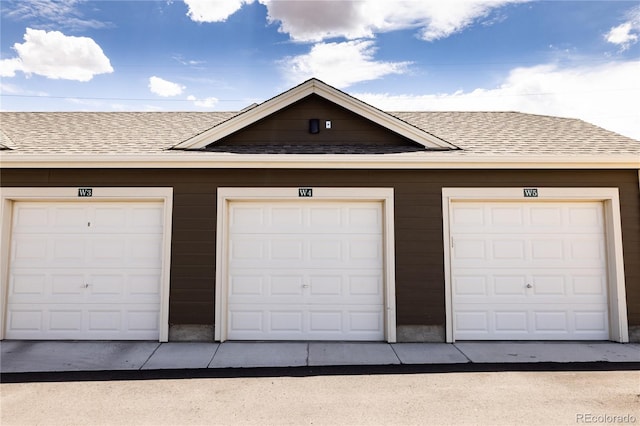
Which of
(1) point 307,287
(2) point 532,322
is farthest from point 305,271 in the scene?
(2) point 532,322

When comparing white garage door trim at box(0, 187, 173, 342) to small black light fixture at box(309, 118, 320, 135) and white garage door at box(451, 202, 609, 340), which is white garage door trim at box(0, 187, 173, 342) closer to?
small black light fixture at box(309, 118, 320, 135)

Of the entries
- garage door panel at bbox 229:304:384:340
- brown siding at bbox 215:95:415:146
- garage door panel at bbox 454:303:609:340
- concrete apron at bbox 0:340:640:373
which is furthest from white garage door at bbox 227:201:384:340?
garage door panel at bbox 454:303:609:340

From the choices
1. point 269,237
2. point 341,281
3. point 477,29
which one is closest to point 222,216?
point 269,237

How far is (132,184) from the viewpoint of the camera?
7141 millimetres

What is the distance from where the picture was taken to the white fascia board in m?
6.94

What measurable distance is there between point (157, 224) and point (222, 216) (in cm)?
127

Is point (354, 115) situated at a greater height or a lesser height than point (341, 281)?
greater

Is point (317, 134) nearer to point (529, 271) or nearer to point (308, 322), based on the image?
point (308, 322)

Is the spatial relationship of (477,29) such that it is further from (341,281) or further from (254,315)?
(254,315)

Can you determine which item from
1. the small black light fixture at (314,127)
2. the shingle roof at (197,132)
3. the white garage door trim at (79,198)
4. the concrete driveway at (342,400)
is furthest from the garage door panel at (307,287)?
the small black light fixture at (314,127)

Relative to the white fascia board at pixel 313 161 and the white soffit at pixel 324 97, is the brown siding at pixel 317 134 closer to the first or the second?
the white soffit at pixel 324 97

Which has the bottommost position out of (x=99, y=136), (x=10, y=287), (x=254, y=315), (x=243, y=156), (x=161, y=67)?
(x=254, y=315)

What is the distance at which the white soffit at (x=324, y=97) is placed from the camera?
299 inches

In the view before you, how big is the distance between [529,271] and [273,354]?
498 cm
